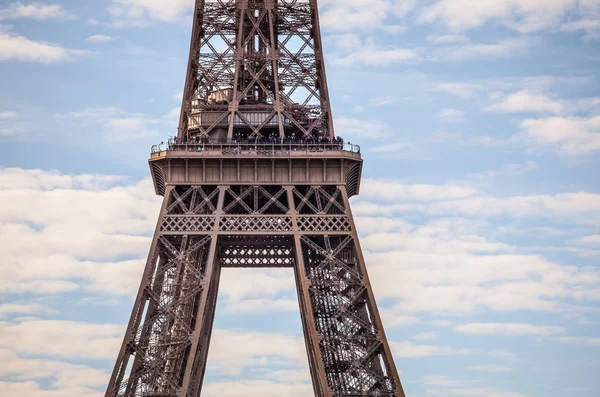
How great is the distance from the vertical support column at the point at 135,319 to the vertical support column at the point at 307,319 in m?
7.58

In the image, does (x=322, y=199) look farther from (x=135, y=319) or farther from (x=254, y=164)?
(x=135, y=319)

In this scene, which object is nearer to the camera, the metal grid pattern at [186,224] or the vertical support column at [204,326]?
the vertical support column at [204,326]

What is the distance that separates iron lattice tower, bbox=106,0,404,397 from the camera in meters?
77.1

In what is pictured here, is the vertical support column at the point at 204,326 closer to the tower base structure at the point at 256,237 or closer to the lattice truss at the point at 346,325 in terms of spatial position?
the tower base structure at the point at 256,237

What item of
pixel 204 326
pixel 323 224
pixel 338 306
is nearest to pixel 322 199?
pixel 323 224

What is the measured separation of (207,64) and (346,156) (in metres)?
11.3

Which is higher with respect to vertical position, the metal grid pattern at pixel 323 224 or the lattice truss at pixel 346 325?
the metal grid pattern at pixel 323 224

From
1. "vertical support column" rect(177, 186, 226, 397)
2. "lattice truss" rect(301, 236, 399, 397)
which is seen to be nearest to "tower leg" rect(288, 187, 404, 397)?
"lattice truss" rect(301, 236, 399, 397)

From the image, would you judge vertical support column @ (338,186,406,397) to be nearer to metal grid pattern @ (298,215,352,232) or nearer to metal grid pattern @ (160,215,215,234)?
metal grid pattern @ (298,215,352,232)

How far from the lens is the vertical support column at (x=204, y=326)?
76.0 meters

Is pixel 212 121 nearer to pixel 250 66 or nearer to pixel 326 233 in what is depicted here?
pixel 250 66

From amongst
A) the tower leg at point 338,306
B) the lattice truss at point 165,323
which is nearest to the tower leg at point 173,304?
the lattice truss at point 165,323

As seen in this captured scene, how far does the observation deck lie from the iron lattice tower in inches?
2.3

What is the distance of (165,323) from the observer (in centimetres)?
7738
